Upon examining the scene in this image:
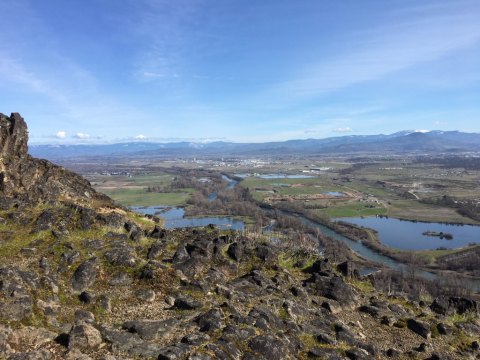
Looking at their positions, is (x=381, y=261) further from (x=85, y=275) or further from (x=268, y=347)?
(x=85, y=275)

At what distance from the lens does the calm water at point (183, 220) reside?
413 ft

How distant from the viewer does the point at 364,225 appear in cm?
13838

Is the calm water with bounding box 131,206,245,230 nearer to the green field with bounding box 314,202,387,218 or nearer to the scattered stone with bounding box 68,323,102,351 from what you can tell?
the green field with bounding box 314,202,387,218

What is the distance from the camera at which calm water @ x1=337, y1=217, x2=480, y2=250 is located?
373 ft

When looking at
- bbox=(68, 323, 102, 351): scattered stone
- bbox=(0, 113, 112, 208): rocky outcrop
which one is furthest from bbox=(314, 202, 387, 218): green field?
bbox=(68, 323, 102, 351): scattered stone

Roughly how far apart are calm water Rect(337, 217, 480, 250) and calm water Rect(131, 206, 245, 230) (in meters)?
44.8

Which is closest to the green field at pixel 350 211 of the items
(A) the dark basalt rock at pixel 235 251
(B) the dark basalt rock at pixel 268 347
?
(A) the dark basalt rock at pixel 235 251

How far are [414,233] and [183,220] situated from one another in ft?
260

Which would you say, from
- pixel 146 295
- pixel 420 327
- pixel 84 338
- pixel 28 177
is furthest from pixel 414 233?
pixel 84 338

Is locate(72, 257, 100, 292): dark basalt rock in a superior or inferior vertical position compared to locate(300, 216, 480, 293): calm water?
superior

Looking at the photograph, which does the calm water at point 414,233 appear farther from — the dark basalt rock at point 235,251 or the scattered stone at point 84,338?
the scattered stone at point 84,338

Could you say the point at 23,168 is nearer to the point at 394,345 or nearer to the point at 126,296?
the point at 126,296

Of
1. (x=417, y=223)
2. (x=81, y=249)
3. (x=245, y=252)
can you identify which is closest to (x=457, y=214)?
(x=417, y=223)

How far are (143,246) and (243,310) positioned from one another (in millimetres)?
10772
